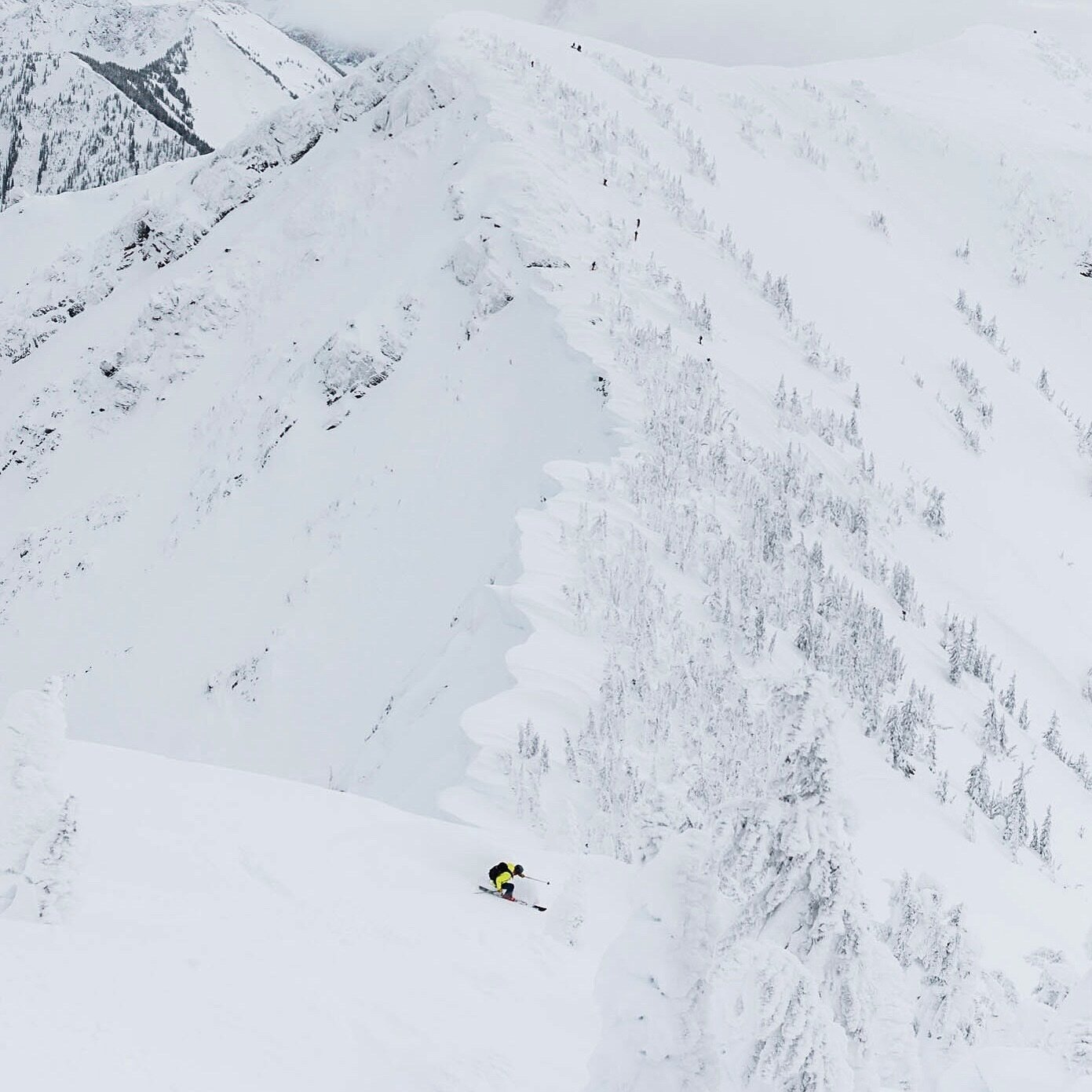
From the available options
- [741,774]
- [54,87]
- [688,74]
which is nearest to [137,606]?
[741,774]

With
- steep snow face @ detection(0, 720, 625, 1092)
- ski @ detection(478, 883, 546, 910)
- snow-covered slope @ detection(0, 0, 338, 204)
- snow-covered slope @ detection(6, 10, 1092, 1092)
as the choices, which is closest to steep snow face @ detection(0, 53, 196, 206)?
snow-covered slope @ detection(0, 0, 338, 204)

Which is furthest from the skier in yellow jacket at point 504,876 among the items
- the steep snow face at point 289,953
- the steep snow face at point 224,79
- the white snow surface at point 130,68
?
the steep snow face at point 224,79

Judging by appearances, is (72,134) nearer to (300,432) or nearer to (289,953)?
(300,432)

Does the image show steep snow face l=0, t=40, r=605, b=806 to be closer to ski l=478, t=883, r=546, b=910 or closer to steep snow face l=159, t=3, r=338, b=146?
ski l=478, t=883, r=546, b=910

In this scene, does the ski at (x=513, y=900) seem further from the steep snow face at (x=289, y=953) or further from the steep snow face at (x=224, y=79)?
the steep snow face at (x=224, y=79)

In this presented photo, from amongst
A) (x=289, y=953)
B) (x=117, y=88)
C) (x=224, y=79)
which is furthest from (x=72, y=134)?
(x=289, y=953)

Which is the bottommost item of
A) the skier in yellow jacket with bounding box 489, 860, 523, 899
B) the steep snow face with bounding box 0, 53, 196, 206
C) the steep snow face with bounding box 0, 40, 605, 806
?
the steep snow face with bounding box 0, 53, 196, 206

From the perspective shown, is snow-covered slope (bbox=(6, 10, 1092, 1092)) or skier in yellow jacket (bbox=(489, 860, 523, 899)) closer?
snow-covered slope (bbox=(6, 10, 1092, 1092))
